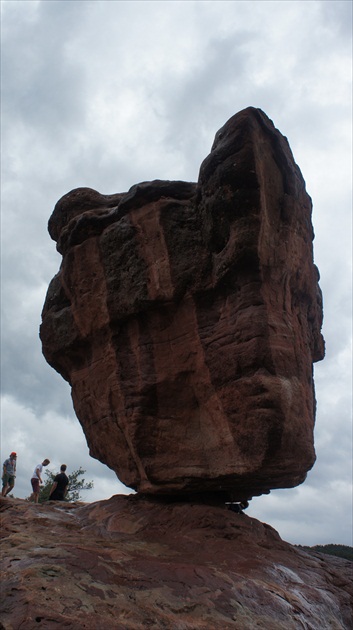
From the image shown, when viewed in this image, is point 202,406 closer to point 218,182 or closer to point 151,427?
point 151,427

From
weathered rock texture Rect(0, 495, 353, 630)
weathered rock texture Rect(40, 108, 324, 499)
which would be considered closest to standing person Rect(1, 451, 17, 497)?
weathered rock texture Rect(40, 108, 324, 499)

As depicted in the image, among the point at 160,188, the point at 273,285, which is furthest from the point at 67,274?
the point at 273,285

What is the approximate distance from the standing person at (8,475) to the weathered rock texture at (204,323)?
387 centimetres

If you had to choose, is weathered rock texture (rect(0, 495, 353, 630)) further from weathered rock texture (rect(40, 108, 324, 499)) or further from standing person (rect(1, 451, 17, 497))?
standing person (rect(1, 451, 17, 497))

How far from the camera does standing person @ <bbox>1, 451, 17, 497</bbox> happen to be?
1323 centimetres

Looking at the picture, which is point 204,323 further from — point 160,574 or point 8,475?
Result: point 8,475

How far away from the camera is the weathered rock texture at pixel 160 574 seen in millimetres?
5027

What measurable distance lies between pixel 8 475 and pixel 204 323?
7.67m

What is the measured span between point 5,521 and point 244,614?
14.7 feet

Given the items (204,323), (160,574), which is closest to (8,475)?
(204,323)

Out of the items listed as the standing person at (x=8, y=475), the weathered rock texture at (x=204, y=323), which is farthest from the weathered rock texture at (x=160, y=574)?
the standing person at (x=8, y=475)

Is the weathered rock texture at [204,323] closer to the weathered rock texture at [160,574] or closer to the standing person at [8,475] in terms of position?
the weathered rock texture at [160,574]

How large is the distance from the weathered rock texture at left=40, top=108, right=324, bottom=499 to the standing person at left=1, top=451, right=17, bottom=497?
387 cm

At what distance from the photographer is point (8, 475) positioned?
13.2m
